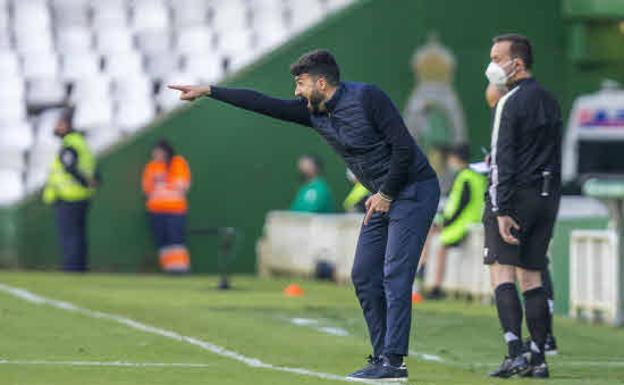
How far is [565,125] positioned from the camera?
30.1m

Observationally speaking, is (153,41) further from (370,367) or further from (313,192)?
(370,367)

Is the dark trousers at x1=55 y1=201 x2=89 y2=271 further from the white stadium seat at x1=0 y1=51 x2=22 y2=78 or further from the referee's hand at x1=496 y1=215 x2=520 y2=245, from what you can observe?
the referee's hand at x1=496 y1=215 x2=520 y2=245

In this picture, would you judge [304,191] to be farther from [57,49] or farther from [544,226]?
[544,226]

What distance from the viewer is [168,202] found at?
2689cm

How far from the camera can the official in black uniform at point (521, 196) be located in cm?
1191

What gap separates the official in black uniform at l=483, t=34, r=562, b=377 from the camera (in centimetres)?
1191

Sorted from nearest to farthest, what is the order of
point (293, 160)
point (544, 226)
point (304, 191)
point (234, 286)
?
point (544, 226)
point (234, 286)
point (304, 191)
point (293, 160)

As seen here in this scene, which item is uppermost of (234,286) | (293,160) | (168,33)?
(168,33)

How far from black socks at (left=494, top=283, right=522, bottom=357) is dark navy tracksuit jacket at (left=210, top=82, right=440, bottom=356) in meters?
0.72

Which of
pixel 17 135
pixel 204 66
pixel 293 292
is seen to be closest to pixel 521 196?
pixel 293 292

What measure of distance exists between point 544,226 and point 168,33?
A: 18.9 m

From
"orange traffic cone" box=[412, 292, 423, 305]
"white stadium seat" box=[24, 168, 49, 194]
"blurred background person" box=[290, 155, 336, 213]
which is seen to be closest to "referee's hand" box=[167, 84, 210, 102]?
"orange traffic cone" box=[412, 292, 423, 305]

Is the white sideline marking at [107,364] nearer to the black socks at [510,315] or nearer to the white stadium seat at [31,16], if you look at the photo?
the black socks at [510,315]

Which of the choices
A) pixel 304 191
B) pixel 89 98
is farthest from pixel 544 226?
pixel 89 98
